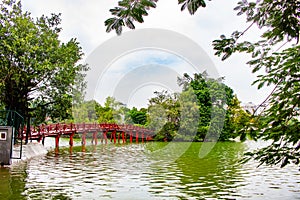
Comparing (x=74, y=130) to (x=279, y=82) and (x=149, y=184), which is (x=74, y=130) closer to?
(x=149, y=184)

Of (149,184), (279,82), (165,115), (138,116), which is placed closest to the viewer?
(279,82)

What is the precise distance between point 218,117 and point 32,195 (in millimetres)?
35340

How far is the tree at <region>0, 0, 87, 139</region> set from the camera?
640 inches

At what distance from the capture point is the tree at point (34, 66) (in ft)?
53.3

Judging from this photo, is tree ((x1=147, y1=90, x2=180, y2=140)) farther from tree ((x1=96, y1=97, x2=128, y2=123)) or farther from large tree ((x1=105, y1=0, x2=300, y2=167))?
large tree ((x1=105, y1=0, x2=300, y2=167))

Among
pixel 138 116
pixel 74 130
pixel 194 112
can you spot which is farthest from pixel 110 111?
pixel 74 130

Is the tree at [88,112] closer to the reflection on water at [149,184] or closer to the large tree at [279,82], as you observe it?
the reflection on water at [149,184]

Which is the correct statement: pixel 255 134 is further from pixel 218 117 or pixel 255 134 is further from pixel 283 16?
pixel 218 117

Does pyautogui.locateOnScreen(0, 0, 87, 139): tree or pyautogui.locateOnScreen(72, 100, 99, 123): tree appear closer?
pyautogui.locateOnScreen(0, 0, 87, 139): tree

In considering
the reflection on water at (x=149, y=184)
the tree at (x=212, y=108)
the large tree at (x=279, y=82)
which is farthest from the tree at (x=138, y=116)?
the large tree at (x=279, y=82)

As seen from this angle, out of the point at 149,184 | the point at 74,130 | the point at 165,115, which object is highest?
the point at 165,115

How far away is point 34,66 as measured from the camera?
1648 centimetres

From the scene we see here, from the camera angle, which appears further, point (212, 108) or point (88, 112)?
point (88, 112)

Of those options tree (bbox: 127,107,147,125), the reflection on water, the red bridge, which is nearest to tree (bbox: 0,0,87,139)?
the red bridge
